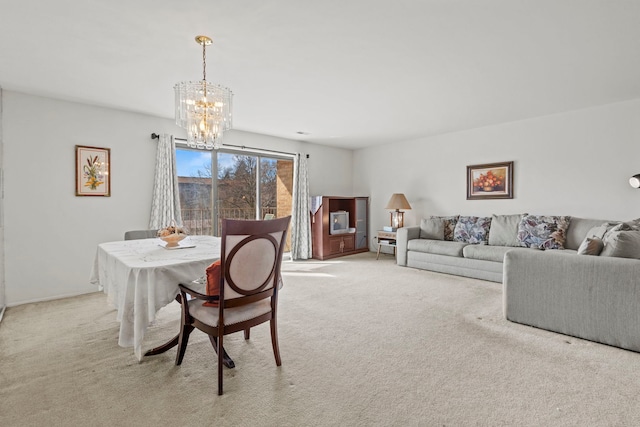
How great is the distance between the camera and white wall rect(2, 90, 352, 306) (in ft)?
11.6

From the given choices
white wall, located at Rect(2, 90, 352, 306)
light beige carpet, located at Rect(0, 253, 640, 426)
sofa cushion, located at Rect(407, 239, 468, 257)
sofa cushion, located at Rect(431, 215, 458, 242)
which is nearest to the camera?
light beige carpet, located at Rect(0, 253, 640, 426)

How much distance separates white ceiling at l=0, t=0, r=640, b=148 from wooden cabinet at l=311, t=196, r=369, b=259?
2435 mm

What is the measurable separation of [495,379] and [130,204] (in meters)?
4.50

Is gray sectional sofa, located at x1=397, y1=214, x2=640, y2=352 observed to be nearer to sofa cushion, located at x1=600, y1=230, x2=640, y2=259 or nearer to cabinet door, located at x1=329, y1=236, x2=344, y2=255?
sofa cushion, located at x1=600, y1=230, x2=640, y2=259

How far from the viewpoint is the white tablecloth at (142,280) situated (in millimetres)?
1923

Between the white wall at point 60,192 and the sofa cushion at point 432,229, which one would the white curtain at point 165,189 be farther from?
the sofa cushion at point 432,229

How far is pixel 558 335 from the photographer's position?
268 cm

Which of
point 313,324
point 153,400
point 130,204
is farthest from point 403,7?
point 130,204

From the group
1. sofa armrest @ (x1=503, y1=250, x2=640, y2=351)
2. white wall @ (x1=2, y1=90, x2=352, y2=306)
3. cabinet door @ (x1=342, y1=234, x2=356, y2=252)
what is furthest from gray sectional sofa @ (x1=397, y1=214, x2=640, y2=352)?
white wall @ (x1=2, y1=90, x2=352, y2=306)

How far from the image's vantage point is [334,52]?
270cm

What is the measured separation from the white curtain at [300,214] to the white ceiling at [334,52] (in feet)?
6.58

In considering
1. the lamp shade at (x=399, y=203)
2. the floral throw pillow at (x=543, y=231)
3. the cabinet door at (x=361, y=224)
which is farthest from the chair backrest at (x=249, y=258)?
the cabinet door at (x=361, y=224)

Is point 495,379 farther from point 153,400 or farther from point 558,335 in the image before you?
point 153,400

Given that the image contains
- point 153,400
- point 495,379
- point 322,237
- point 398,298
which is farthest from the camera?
point 322,237
